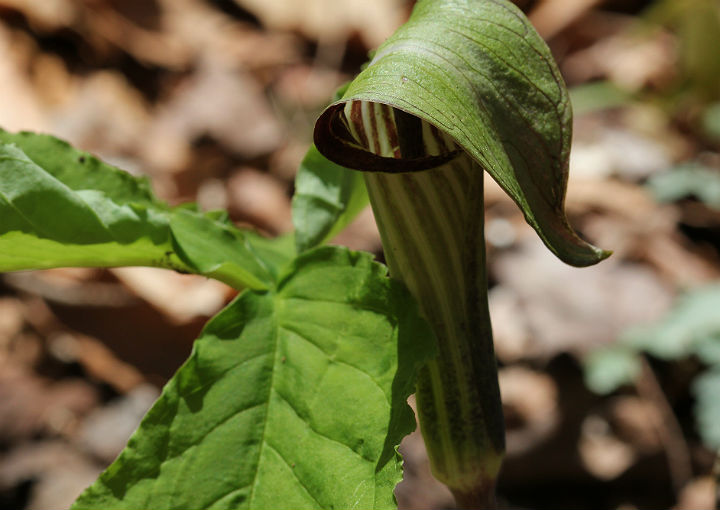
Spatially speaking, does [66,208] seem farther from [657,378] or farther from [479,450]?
[657,378]

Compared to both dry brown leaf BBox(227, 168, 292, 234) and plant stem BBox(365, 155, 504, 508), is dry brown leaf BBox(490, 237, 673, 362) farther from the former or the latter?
plant stem BBox(365, 155, 504, 508)

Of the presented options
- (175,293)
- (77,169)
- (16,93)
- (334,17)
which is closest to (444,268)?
(77,169)


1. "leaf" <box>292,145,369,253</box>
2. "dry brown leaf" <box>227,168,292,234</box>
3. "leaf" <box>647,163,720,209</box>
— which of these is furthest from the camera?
"dry brown leaf" <box>227,168,292,234</box>

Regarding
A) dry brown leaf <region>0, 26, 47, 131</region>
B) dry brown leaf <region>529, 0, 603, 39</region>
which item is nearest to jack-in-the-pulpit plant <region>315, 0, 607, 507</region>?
dry brown leaf <region>0, 26, 47, 131</region>

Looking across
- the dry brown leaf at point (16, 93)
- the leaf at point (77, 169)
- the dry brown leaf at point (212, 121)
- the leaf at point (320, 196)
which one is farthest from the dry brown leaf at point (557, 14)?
the leaf at point (77, 169)

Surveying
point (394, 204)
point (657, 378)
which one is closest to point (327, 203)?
point (394, 204)
